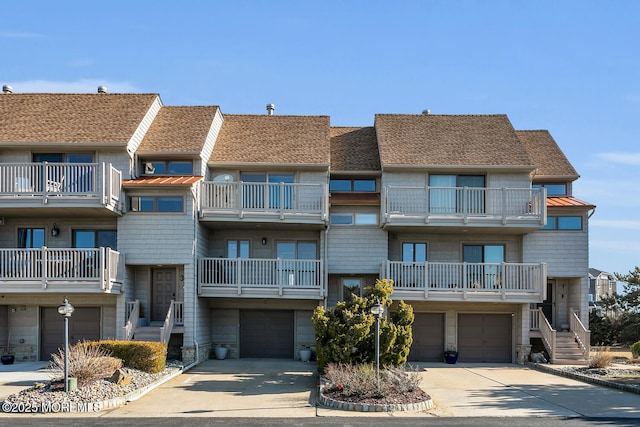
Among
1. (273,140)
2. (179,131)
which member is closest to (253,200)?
(273,140)

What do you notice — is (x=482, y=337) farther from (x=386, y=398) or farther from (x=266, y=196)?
(x=386, y=398)

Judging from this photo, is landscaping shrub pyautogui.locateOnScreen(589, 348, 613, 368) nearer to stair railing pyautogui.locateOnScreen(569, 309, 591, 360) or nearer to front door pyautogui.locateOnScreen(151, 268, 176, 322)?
stair railing pyautogui.locateOnScreen(569, 309, 591, 360)

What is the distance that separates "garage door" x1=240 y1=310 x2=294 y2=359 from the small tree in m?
6.82

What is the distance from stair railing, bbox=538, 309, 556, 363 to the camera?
989 inches

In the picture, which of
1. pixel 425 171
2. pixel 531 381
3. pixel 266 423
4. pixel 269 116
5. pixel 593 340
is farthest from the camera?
pixel 593 340

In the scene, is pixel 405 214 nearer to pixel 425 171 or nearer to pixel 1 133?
pixel 425 171

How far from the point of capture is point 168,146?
987 inches

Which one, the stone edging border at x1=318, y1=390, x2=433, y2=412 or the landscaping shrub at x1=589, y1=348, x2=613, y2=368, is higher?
the stone edging border at x1=318, y1=390, x2=433, y2=412

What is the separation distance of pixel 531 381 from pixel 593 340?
1465 centimetres

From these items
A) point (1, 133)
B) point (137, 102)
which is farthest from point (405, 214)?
point (1, 133)

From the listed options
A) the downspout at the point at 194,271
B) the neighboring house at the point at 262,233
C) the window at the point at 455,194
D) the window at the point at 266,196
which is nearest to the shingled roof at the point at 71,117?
the neighboring house at the point at 262,233

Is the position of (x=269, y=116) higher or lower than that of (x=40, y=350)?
higher

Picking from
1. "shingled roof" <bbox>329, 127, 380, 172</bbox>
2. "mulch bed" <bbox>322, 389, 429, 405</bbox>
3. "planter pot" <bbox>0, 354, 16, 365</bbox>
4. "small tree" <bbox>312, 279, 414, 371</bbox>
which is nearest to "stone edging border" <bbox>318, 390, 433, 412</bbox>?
"mulch bed" <bbox>322, 389, 429, 405</bbox>

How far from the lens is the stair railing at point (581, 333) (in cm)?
2519
